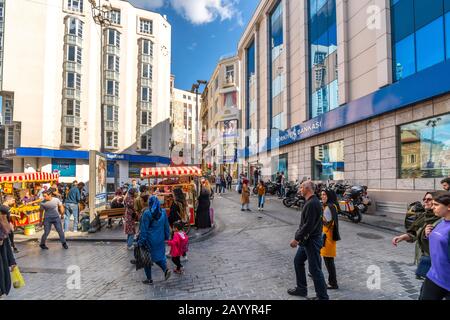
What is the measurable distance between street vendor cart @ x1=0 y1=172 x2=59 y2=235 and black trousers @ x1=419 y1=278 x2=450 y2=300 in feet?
35.5

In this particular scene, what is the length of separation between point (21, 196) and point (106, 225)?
491 centimetres

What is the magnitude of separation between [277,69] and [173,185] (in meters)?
19.3

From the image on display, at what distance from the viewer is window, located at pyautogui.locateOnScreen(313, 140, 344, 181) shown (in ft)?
51.8

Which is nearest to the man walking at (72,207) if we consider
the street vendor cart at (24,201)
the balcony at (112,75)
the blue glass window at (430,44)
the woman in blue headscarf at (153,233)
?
the street vendor cart at (24,201)

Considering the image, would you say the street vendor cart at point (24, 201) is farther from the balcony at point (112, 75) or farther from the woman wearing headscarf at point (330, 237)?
the balcony at point (112, 75)

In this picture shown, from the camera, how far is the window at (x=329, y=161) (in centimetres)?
1579

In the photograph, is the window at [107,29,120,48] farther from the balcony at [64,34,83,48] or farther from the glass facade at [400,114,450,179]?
the glass facade at [400,114,450,179]

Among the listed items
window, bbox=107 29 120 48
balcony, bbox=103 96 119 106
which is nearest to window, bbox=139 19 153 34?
window, bbox=107 29 120 48

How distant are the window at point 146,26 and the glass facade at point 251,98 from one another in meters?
14.3

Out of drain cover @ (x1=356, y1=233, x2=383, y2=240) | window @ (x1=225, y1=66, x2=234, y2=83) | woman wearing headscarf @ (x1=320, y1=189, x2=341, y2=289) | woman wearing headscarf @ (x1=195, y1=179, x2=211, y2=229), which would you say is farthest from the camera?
window @ (x1=225, y1=66, x2=234, y2=83)

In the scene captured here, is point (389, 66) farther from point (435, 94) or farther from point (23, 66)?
point (23, 66)

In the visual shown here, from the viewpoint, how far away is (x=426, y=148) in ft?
35.0

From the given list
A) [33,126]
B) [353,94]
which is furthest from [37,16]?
[353,94]

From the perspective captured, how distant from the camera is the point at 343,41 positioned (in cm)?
1538
